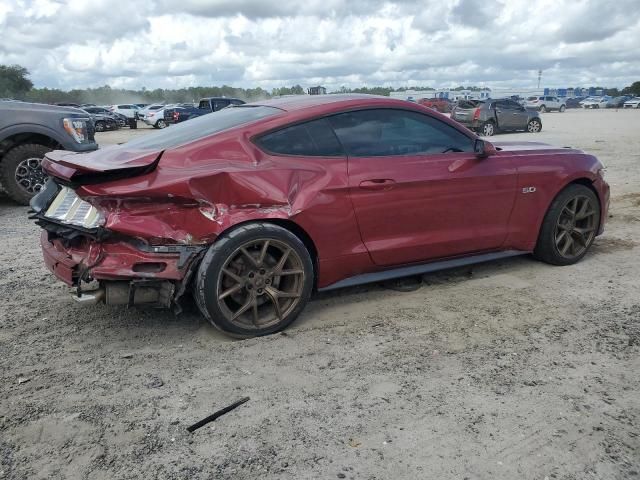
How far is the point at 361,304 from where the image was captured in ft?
13.6

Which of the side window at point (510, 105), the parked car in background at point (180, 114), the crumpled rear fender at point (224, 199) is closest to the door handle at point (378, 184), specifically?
the crumpled rear fender at point (224, 199)

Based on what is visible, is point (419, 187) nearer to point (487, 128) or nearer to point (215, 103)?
point (487, 128)

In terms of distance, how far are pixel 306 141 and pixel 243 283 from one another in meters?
1.06

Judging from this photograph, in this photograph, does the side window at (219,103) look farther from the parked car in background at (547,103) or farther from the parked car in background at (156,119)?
the parked car in background at (547,103)

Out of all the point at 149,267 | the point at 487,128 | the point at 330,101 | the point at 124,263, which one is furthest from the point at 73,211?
the point at 487,128

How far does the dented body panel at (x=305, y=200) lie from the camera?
329 cm

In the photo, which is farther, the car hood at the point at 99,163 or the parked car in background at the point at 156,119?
the parked car in background at the point at 156,119

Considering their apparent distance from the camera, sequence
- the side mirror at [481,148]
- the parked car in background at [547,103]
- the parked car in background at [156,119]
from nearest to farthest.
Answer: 1. the side mirror at [481,148]
2. the parked car in background at [156,119]
3. the parked car in background at [547,103]

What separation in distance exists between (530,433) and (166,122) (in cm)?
3174

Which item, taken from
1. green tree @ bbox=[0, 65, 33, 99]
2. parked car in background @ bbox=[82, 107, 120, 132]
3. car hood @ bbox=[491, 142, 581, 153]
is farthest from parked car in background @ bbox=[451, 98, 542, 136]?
green tree @ bbox=[0, 65, 33, 99]

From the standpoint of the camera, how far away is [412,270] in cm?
420

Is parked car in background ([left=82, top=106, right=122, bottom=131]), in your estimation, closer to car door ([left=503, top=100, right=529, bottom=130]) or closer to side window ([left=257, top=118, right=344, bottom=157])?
car door ([left=503, top=100, right=529, bottom=130])

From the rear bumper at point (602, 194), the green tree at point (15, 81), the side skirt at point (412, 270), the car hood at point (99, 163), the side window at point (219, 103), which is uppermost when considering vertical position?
the green tree at point (15, 81)

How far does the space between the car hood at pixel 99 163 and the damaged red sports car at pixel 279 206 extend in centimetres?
1
